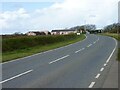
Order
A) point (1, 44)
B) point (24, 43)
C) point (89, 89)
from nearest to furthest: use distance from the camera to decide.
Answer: point (89, 89) < point (1, 44) < point (24, 43)

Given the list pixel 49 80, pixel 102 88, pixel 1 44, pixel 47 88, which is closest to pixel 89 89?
pixel 102 88

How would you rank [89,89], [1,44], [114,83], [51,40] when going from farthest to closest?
[51,40] < [1,44] < [114,83] < [89,89]

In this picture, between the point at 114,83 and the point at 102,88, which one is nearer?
the point at 102,88

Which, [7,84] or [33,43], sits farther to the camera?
[33,43]

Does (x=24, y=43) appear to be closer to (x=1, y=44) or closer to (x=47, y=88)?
(x=1, y=44)

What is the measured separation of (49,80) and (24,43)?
108 feet

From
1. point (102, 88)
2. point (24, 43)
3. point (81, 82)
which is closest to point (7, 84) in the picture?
point (81, 82)

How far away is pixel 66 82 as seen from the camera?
12945mm

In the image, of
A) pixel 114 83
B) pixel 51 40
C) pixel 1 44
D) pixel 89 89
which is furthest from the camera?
pixel 51 40

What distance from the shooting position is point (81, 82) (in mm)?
12961

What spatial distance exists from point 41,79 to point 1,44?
25380mm

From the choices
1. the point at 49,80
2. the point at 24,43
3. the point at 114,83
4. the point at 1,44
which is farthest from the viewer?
the point at 24,43

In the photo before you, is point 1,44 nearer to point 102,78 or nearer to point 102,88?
point 102,78

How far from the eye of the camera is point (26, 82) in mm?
13188
